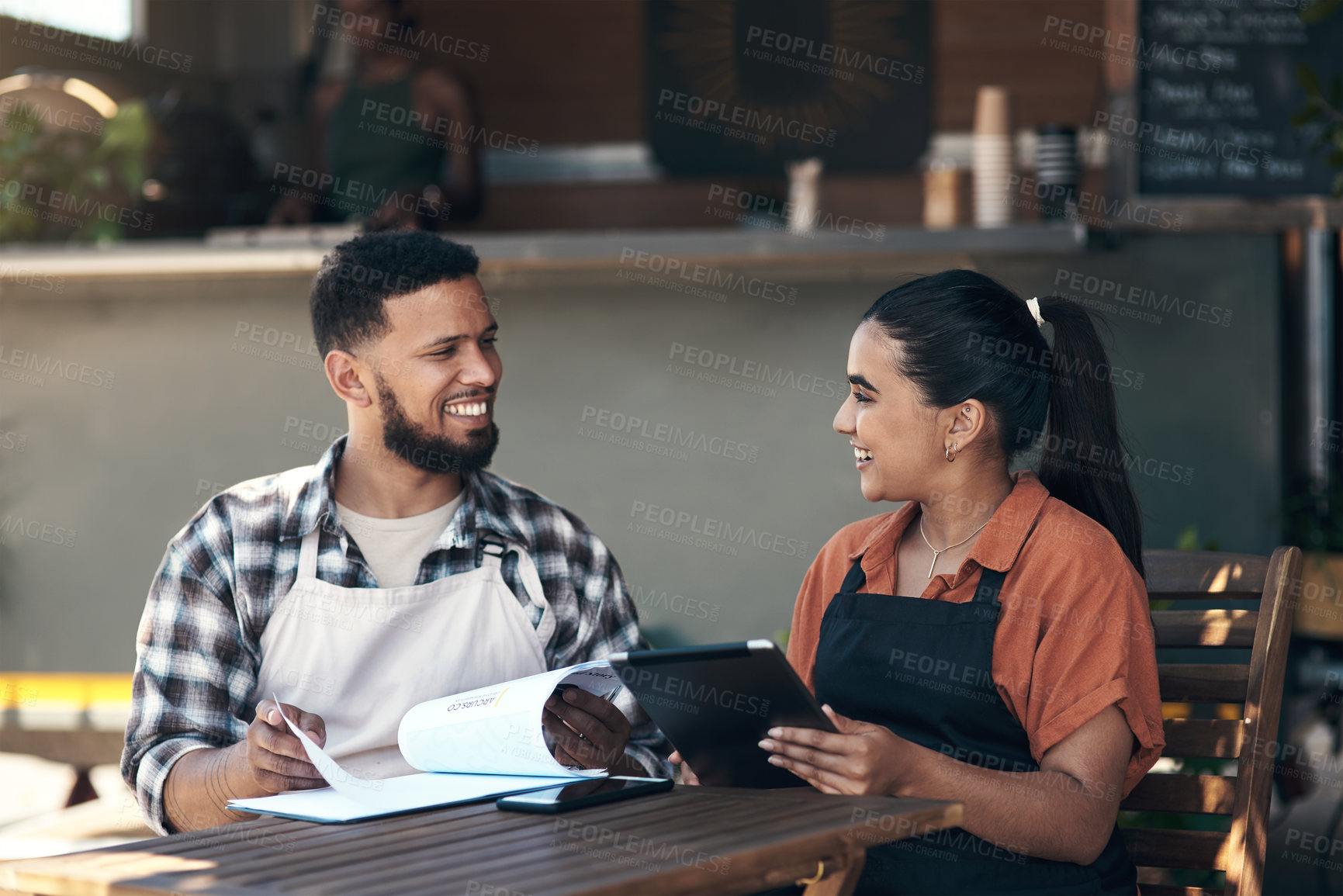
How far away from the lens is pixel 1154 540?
3.52 m

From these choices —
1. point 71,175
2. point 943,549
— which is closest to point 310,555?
point 943,549

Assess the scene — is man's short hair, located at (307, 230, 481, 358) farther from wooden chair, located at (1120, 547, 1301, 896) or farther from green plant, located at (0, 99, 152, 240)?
green plant, located at (0, 99, 152, 240)

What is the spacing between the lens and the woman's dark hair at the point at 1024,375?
1.81 meters

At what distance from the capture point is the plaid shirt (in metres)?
1.89

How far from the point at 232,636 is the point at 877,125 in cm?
357

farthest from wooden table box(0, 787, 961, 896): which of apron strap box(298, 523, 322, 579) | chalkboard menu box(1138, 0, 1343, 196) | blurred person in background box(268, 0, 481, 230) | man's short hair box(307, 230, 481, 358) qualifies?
blurred person in background box(268, 0, 481, 230)

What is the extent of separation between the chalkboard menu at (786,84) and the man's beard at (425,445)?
310cm

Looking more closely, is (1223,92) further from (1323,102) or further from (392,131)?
(392,131)

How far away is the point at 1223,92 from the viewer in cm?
360

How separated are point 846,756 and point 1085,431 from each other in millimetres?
656

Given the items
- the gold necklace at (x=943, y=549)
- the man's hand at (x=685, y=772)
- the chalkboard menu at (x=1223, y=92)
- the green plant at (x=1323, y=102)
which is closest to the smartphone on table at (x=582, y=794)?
the man's hand at (x=685, y=772)

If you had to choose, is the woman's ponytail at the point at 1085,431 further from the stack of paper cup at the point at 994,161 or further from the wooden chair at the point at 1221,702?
the stack of paper cup at the point at 994,161

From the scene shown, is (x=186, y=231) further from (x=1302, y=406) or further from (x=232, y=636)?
(x=1302, y=406)

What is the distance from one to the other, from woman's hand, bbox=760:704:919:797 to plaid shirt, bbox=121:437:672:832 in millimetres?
536
